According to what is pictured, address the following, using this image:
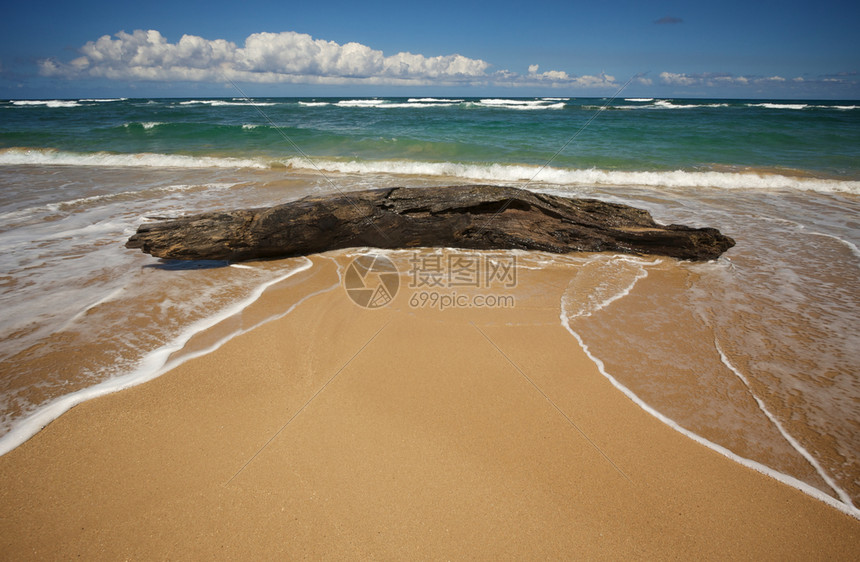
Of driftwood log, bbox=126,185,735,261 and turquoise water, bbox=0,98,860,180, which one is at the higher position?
turquoise water, bbox=0,98,860,180

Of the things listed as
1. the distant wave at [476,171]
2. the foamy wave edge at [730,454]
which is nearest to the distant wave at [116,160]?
the distant wave at [476,171]

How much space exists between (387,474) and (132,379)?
6.16 feet

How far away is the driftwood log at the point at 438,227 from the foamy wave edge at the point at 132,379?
39.9 inches

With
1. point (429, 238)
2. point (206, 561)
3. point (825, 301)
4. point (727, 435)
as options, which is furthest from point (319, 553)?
point (825, 301)

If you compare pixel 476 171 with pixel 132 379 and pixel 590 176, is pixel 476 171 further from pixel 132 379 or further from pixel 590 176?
pixel 132 379

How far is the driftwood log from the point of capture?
163 inches

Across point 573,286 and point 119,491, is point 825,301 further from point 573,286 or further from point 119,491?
point 119,491

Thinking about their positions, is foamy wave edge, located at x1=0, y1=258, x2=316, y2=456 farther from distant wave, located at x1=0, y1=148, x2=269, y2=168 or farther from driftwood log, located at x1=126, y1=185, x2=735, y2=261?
distant wave, located at x1=0, y1=148, x2=269, y2=168

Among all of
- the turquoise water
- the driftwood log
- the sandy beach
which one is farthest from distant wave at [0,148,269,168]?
the sandy beach
